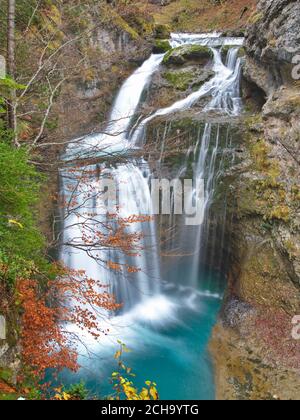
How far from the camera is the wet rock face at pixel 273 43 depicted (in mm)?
10180

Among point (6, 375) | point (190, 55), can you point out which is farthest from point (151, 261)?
point (190, 55)

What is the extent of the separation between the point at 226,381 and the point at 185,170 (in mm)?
5923

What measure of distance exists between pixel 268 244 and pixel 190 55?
1086 cm

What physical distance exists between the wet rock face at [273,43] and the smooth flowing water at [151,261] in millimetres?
1675

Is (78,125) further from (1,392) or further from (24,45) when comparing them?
(1,392)

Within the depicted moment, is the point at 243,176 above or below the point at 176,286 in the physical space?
above

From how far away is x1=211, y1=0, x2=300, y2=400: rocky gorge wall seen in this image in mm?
Result: 7672

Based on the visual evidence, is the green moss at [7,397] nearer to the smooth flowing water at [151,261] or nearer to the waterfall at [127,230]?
the smooth flowing water at [151,261]

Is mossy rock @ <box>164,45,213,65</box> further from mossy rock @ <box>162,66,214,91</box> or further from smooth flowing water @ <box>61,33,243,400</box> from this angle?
smooth flowing water @ <box>61,33,243,400</box>

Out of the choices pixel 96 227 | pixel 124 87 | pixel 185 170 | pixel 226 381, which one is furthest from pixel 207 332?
pixel 124 87

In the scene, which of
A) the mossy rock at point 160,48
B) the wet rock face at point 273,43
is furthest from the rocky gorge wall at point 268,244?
the mossy rock at point 160,48

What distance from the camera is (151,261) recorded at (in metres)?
10.5

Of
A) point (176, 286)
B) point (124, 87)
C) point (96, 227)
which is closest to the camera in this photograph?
point (96, 227)

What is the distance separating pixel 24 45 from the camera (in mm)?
8766
